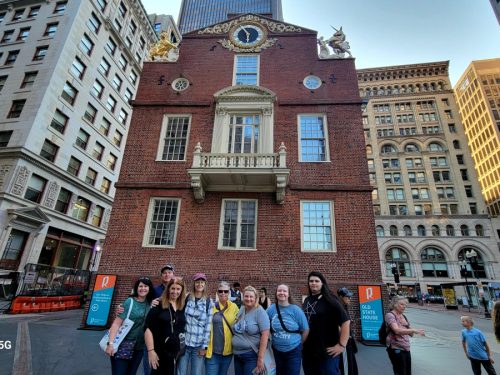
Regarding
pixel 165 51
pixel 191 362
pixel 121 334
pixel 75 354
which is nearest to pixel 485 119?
pixel 165 51

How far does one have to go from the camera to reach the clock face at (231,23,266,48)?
16312 millimetres

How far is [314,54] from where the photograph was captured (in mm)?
15547

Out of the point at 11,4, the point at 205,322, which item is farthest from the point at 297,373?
the point at 11,4

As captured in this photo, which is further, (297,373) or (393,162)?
(393,162)

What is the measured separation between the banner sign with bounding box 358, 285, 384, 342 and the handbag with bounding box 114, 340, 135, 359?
344 inches

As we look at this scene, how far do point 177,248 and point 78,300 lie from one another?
11.9 metres

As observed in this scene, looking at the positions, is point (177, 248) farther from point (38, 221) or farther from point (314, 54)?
point (38, 221)

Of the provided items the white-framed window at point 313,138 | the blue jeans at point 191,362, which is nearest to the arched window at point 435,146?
the white-framed window at point 313,138

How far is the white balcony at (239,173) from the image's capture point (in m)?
11.5

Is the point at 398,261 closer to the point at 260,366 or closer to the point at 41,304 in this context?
the point at 41,304

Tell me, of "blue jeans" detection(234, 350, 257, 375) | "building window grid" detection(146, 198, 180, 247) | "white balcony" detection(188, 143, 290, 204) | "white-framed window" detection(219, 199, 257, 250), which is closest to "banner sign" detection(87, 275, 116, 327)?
"building window grid" detection(146, 198, 180, 247)

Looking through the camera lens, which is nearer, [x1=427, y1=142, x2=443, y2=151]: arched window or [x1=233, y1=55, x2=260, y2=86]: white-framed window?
[x1=233, y1=55, x2=260, y2=86]: white-framed window

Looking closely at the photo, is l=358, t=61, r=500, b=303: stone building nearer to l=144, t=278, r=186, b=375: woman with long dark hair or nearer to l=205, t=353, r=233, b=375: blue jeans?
l=205, t=353, r=233, b=375: blue jeans

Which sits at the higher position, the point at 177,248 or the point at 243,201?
the point at 243,201
